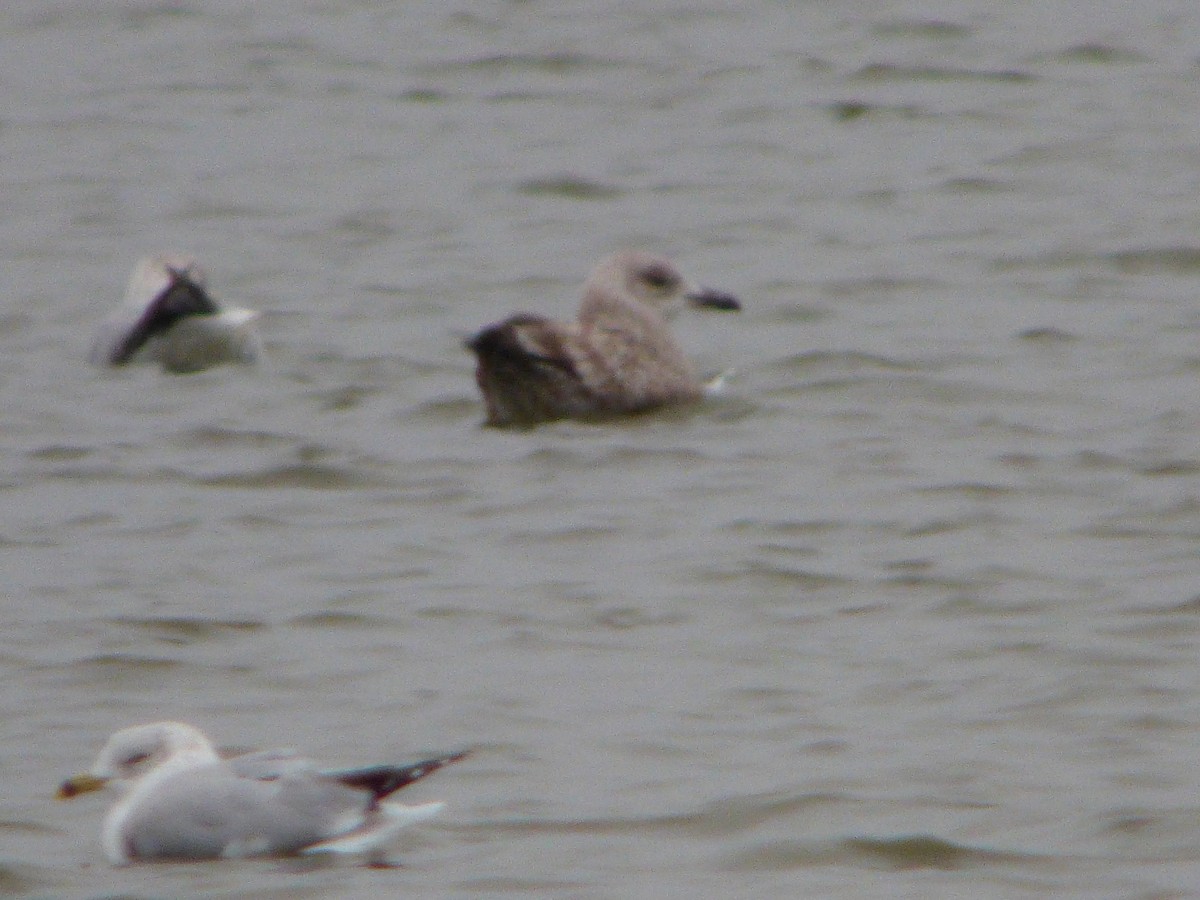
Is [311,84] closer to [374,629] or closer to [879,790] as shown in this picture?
[374,629]

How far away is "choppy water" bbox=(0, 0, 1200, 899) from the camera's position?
22.2ft

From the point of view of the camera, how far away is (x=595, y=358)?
11.1 metres

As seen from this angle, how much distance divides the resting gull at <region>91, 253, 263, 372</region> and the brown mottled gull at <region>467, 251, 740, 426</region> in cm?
140

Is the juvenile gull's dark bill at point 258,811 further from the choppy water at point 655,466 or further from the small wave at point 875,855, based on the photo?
the small wave at point 875,855

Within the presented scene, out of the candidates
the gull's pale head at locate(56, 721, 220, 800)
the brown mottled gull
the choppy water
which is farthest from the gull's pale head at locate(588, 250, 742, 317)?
the gull's pale head at locate(56, 721, 220, 800)

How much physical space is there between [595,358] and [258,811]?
16.4 feet

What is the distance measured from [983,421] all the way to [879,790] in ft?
13.1

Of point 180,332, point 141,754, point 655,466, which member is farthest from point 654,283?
point 141,754

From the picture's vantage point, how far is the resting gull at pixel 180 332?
12.0 meters

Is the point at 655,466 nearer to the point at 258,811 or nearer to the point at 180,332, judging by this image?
the point at 180,332

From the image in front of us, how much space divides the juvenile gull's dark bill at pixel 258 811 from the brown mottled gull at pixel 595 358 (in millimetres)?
4458

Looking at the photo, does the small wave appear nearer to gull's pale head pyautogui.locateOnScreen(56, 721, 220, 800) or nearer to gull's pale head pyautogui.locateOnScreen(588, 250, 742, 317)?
gull's pale head pyautogui.locateOnScreen(56, 721, 220, 800)

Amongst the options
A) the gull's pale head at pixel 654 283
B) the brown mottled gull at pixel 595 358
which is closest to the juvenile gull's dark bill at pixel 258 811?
the brown mottled gull at pixel 595 358

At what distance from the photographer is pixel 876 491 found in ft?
31.7
